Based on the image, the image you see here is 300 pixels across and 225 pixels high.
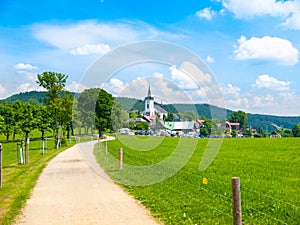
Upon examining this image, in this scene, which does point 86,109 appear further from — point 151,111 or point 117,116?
point 151,111

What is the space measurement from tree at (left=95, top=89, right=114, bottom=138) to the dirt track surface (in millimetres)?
6642

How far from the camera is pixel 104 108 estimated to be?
22406 mm

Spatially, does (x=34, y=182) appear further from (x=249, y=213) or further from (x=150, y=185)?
(x=249, y=213)

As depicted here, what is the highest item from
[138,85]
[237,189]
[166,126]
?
[138,85]

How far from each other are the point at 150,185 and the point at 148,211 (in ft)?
13.6

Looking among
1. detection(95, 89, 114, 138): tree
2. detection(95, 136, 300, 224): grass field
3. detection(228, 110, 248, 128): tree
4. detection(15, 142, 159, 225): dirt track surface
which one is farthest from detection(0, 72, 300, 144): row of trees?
detection(228, 110, 248, 128): tree

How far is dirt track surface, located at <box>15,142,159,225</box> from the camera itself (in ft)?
27.8

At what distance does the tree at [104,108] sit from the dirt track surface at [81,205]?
6.64 meters

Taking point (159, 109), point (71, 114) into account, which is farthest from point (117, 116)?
point (71, 114)

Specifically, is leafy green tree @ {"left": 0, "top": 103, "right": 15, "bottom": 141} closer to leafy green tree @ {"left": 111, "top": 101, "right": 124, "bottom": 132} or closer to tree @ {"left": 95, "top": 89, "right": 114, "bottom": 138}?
tree @ {"left": 95, "top": 89, "right": 114, "bottom": 138}

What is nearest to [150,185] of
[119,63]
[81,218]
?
[81,218]

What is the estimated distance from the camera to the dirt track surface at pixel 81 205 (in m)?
8.48

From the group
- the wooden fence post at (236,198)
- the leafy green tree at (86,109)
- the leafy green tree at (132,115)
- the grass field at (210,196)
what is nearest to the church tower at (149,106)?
the leafy green tree at (132,115)

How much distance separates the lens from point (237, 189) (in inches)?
248
